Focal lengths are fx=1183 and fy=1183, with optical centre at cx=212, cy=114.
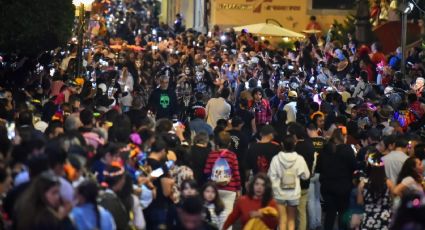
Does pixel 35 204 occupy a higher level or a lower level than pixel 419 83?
lower

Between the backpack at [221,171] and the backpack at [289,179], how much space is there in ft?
2.70

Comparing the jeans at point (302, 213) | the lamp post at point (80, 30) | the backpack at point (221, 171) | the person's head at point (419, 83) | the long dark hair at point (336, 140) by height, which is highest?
the lamp post at point (80, 30)

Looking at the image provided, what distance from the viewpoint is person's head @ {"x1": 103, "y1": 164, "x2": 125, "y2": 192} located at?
11.5 metres

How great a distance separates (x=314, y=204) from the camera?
16844 mm

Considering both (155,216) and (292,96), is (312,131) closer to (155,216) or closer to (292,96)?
(155,216)

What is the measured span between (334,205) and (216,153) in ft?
7.26

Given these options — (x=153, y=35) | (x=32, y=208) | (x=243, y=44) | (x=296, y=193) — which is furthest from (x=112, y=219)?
(x=153, y=35)

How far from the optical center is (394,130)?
17531 mm

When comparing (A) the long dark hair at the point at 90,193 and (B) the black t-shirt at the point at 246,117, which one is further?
(B) the black t-shirt at the point at 246,117

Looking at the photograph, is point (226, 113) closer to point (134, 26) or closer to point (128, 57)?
point (128, 57)

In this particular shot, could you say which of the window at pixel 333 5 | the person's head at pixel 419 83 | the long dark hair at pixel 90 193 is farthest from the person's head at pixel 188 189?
the window at pixel 333 5

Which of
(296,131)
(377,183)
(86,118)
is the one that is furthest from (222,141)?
(377,183)

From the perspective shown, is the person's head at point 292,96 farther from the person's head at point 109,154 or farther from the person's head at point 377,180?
the person's head at point 109,154

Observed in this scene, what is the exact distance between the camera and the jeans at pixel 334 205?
52.9 ft
